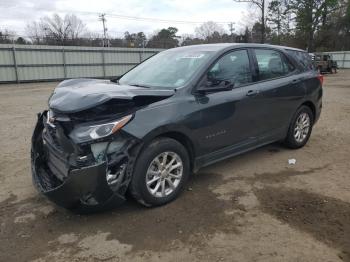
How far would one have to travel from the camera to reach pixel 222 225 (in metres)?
3.51

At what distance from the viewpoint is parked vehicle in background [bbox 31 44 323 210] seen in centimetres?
338

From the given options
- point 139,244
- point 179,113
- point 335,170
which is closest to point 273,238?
point 139,244

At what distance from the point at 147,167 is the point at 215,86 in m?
1.29

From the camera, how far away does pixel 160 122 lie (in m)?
3.70

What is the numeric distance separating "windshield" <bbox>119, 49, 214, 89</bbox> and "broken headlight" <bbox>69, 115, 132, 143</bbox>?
40.0 inches

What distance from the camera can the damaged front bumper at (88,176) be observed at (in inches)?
127

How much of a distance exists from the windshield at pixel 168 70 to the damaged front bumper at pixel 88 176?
116 cm

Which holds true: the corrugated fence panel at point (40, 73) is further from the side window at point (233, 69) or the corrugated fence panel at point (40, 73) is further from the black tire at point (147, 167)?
the black tire at point (147, 167)

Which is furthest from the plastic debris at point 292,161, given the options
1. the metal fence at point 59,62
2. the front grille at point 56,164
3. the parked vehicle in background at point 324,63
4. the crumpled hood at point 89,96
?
the parked vehicle in background at point 324,63

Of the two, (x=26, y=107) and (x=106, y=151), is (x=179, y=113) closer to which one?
(x=106, y=151)

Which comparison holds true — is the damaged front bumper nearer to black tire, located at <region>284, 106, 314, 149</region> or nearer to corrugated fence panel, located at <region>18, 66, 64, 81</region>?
black tire, located at <region>284, 106, 314, 149</region>

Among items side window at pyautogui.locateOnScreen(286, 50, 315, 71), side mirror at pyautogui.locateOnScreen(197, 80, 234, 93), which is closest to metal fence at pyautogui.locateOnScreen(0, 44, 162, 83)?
side window at pyautogui.locateOnScreen(286, 50, 315, 71)

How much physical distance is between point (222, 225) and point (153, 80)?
2.02m

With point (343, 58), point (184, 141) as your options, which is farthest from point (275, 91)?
point (343, 58)
